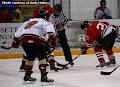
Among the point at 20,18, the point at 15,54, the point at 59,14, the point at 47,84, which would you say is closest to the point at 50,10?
the point at 59,14

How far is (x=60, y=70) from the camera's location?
8.37 metres

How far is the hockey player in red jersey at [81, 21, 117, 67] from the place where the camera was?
812cm

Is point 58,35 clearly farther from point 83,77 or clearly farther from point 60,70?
point 83,77

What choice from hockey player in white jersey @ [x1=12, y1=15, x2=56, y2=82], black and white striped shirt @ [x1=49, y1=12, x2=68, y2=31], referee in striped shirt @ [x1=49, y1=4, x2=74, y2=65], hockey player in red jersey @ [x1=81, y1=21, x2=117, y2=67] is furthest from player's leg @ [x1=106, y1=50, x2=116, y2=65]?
hockey player in white jersey @ [x1=12, y1=15, x2=56, y2=82]

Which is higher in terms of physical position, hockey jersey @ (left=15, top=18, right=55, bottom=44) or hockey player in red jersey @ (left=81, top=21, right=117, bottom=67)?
hockey jersey @ (left=15, top=18, right=55, bottom=44)

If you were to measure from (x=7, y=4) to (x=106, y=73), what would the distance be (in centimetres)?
606

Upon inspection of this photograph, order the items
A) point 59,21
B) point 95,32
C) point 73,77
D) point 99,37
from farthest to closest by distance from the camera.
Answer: point 59,21 < point 99,37 < point 95,32 < point 73,77

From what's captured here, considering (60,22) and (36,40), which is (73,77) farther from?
A: (60,22)

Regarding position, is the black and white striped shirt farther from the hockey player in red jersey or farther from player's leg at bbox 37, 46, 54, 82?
player's leg at bbox 37, 46, 54, 82

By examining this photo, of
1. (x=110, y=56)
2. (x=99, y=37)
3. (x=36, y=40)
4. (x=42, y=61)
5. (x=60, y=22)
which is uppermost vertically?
(x=36, y=40)

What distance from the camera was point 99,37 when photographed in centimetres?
831

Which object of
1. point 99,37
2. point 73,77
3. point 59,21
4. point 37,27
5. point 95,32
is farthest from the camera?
point 59,21

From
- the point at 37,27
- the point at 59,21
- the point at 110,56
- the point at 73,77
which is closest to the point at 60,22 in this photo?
the point at 59,21

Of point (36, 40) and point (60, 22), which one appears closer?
point (36, 40)
